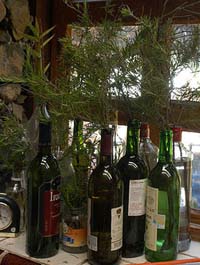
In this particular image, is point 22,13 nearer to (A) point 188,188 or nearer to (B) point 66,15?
(B) point 66,15

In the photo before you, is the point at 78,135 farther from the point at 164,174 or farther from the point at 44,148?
the point at 164,174

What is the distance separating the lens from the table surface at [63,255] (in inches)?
41.8

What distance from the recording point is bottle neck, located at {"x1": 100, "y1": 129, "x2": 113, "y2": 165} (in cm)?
96

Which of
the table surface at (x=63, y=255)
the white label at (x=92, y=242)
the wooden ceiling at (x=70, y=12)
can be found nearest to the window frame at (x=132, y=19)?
the wooden ceiling at (x=70, y=12)

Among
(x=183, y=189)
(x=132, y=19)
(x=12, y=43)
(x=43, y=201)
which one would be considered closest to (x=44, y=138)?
(x=43, y=201)

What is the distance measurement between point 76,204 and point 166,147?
0.29 metres

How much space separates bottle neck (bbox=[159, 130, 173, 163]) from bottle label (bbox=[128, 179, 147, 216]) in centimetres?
8

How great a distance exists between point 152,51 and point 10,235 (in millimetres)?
674

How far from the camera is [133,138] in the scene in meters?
1.05

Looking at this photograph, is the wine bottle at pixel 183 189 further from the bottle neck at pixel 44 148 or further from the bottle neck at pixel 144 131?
the bottle neck at pixel 44 148

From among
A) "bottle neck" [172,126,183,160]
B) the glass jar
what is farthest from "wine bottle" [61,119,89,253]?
"bottle neck" [172,126,183,160]

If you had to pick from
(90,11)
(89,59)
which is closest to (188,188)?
(89,59)

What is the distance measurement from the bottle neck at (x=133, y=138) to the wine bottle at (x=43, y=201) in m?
0.20

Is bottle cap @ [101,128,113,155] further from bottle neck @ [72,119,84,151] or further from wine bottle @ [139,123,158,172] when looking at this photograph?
wine bottle @ [139,123,158,172]
